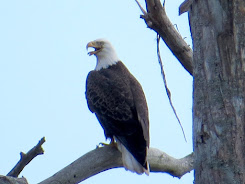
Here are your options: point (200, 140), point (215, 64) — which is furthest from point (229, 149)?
point (215, 64)

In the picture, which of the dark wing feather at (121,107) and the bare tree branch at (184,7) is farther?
the dark wing feather at (121,107)

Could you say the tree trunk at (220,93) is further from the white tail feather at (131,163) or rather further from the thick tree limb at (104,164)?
the white tail feather at (131,163)

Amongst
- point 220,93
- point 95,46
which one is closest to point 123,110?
point 95,46

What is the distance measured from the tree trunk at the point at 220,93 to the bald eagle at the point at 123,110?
1.98 meters

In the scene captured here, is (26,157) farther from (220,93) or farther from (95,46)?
(95,46)

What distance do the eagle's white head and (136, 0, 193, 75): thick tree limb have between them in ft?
5.35

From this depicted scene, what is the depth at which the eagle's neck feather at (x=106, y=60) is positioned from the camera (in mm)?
7152

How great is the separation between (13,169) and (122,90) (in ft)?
6.43

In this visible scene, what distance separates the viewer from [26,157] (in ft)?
15.3

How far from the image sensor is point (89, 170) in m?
5.02

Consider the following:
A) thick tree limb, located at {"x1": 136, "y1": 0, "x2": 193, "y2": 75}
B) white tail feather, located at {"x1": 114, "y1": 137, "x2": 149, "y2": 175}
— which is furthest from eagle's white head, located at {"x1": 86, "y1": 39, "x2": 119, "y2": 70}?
thick tree limb, located at {"x1": 136, "y1": 0, "x2": 193, "y2": 75}

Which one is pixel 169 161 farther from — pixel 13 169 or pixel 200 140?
pixel 200 140

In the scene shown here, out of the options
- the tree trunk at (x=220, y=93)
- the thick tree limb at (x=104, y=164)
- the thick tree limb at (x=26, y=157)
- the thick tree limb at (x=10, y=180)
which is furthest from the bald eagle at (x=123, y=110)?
the tree trunk at (x=220, y=93)

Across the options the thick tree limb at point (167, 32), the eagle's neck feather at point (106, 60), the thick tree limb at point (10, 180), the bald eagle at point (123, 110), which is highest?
the eagle's neck feather at point (106, 60)
